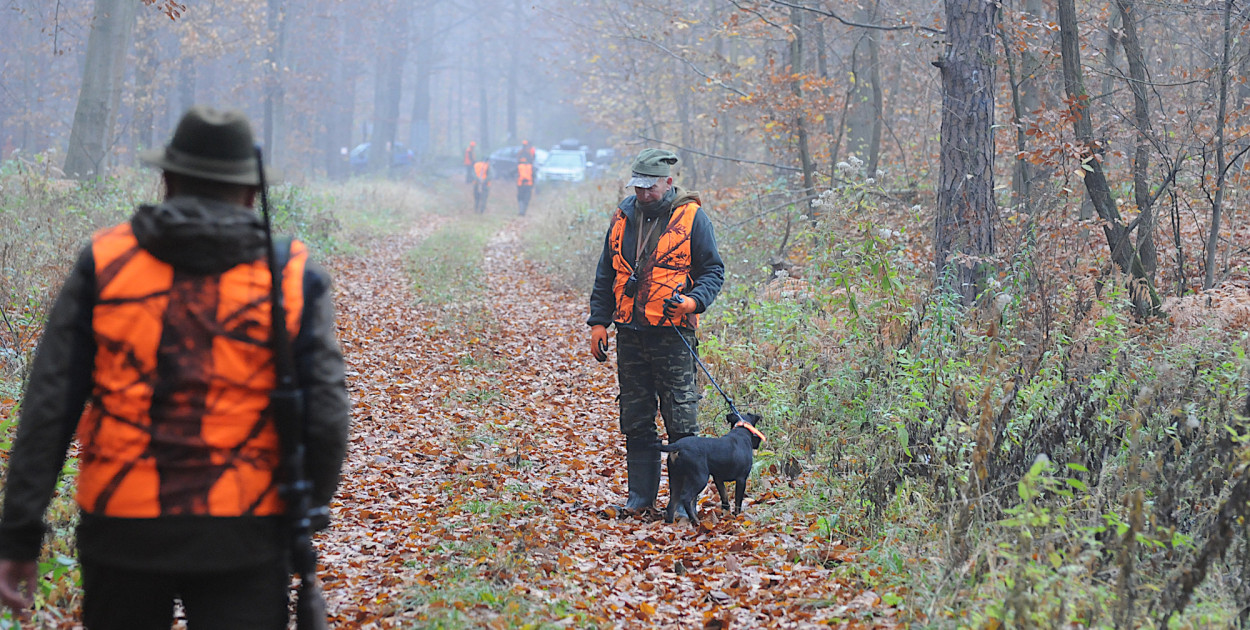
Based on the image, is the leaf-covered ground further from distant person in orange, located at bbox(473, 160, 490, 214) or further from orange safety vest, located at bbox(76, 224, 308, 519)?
distant person in orange, located at bbox(473, 160, 490, 214)

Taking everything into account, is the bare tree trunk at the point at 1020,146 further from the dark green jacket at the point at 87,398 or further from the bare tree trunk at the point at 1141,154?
the dark green jacket at the point at 87,398

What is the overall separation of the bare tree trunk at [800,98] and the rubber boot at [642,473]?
7895 millimetres

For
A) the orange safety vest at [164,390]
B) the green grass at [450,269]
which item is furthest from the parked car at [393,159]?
the orange safety vest at [164,390]

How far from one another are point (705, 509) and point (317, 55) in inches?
1534

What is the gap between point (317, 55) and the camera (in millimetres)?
40812

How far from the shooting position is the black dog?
5.69m

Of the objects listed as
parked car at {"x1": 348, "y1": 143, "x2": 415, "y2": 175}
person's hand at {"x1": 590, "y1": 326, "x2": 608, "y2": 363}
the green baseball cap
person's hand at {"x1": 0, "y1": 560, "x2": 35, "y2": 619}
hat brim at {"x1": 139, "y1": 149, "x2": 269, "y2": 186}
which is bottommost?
person's hand at {"x1": 0, "y1": 560, "x2": 35, "y2": 619}

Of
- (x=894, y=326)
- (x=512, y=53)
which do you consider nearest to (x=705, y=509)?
(x=894, y=326)

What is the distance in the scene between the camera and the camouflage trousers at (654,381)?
5930mm

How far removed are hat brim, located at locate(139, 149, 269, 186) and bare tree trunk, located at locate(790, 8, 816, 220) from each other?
11474 mm

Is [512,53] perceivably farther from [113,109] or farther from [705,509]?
[705,509]

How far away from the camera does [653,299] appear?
5797 millimetres

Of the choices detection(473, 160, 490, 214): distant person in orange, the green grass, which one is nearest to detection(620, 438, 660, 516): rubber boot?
the green grass

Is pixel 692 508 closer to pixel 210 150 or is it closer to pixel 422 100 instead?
pixel 210 150
